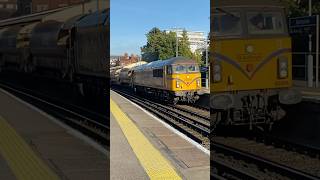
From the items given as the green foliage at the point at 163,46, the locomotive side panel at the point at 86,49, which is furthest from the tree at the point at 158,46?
the locomotive side panel at the point at 86,49

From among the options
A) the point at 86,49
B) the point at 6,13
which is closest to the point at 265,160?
the point at 86,49

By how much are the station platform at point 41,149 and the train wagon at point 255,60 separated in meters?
1.50

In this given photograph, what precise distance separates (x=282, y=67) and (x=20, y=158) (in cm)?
337

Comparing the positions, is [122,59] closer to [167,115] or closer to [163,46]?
[163,46]

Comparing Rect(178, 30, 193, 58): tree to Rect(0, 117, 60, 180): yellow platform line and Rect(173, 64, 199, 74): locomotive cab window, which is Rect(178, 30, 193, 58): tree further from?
Rect(0, 117, 60, 180): yellow platform line

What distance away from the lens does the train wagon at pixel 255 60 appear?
435cm

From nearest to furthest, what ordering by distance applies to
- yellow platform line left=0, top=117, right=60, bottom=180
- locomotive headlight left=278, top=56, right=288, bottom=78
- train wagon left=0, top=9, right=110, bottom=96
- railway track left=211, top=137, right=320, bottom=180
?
train wagon left=0, top=9, right=110, bottom=96 < locomotive headlight left=278, top=56, right=288, bottom=78 < yellow platform line left=0, top=117, right=60, bottom=180 < railway track left=211, top=137, right=320, bottom=180

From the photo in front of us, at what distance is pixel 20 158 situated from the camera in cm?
587

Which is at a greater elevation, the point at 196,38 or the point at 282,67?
the point at 196,38

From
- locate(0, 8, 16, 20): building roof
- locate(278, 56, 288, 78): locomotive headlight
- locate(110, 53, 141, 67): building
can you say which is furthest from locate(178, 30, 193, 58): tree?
locate(0, 8, 16, 20): building roof

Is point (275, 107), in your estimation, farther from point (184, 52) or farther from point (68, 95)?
point (184, 52)

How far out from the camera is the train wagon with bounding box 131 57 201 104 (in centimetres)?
236

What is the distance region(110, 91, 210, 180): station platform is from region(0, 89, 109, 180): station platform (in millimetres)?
2000

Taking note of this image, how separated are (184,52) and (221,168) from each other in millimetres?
2944
